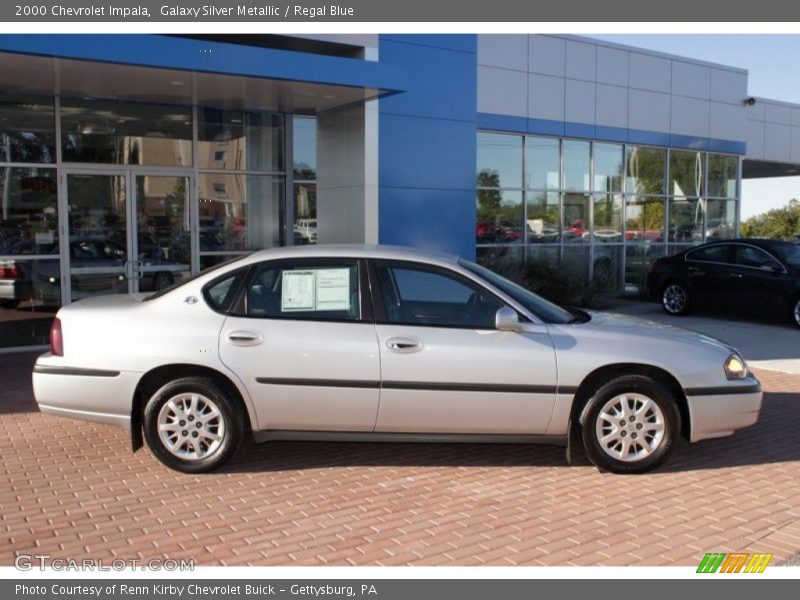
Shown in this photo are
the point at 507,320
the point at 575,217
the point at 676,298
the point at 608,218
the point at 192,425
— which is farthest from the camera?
the point at 608,218

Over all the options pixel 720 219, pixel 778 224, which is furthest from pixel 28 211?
pixel 778 224

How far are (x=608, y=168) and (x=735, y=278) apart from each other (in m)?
5.35

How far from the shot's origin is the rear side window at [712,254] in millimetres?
14352

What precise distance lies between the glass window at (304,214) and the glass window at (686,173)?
10379 millimetres

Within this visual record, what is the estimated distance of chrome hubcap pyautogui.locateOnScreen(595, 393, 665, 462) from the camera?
5.88 m

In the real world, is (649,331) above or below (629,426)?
above

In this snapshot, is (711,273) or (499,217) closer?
(711,273)

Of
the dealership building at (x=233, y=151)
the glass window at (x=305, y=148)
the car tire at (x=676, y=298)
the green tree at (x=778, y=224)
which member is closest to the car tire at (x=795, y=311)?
the car tire at (x=676, y=298)

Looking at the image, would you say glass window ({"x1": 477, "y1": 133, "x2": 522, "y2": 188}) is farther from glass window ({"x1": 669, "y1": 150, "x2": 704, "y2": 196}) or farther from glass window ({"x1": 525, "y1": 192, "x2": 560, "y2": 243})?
glass window ({"x1": 669, "y1": 150, "x2": 704, "y2": 196})

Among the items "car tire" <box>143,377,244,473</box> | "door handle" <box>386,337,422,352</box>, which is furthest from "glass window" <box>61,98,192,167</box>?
"door handle" <box>386,337,422,352</box>

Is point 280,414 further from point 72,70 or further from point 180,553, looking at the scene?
point 72,70

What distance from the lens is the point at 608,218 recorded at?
18.8 metres

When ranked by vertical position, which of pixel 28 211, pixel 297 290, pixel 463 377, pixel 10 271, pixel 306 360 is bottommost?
pixel 463 377

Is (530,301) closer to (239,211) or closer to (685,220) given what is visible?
(239,211)
